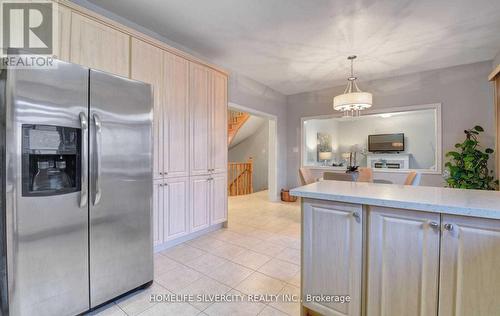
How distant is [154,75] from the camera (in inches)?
98.9

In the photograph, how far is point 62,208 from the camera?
4.77ft

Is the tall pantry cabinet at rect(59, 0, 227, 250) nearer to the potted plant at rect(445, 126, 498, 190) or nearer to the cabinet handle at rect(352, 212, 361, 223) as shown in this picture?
the cabinet handle at rect(352, 212, 361, 223)

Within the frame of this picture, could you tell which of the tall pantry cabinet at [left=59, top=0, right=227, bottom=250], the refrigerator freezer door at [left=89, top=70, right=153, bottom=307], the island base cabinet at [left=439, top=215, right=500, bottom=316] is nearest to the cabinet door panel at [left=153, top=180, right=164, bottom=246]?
the tall pantry cabinet at [left=59, top=0, right=227, bottom=250]

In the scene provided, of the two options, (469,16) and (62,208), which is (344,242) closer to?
(62,208)

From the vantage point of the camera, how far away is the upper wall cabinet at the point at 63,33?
1.83 meters

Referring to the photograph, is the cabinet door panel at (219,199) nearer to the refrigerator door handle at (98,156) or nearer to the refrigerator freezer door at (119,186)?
the refrigerator freezer door at (119,186)


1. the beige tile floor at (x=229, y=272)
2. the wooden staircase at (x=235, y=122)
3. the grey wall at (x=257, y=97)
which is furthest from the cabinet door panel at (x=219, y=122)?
the wooden staircase at (x=235, y=122)

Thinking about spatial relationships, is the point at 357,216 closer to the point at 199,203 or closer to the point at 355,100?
the point at 199,203

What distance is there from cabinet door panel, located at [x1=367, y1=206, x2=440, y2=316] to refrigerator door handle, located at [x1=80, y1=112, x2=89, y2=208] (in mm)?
1866

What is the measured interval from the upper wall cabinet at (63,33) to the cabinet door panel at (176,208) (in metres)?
1.51

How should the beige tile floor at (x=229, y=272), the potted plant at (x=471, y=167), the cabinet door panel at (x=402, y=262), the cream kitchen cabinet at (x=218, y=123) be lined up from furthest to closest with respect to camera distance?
the potted plant at (x=471, y=167), the cream kitchen cabinet at (x=218, y=123), the beige tile floor at (x=229, y=272), the cabinet door panel at (x=402, y=262)

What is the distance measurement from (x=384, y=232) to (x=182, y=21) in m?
2.88

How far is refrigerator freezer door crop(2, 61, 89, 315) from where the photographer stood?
128 cm

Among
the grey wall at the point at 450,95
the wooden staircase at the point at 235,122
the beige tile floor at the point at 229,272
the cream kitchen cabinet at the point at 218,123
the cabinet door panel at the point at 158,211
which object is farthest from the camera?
the wooden staircase at the point at 235,122
